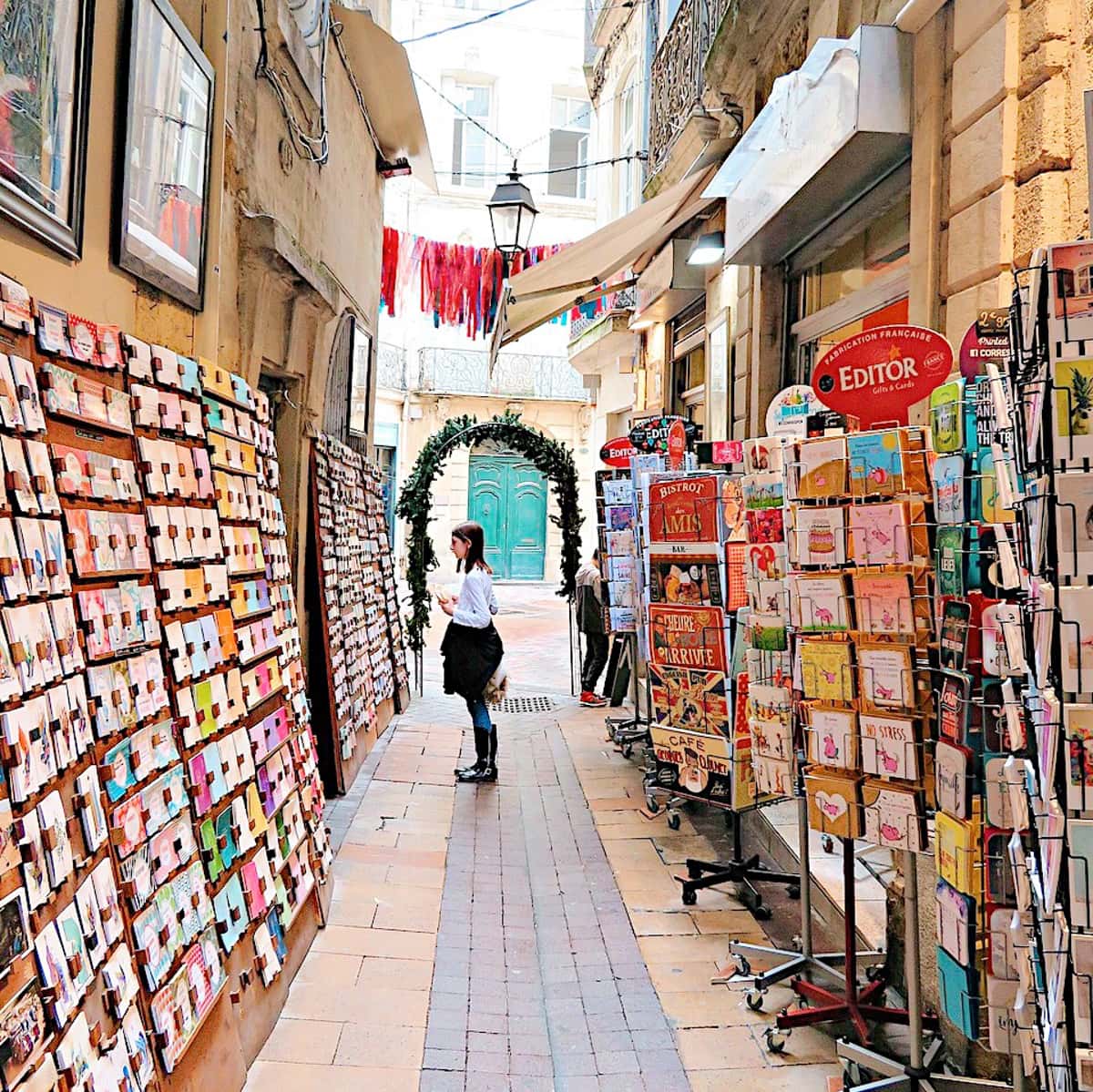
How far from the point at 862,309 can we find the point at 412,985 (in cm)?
411

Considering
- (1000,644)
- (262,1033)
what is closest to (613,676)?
(262,1033)

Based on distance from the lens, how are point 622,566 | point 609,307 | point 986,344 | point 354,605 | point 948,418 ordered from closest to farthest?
point 986,344 < point 948,418 < point 354,605 < point 622,566 < point 609,307

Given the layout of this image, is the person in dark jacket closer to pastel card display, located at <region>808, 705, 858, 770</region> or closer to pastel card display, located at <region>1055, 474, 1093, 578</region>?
pastel card display, located at <region>808, 705, 858, 770</region>

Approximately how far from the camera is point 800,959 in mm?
3613

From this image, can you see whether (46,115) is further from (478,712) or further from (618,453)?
(618,453)

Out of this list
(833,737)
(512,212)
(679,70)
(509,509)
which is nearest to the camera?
(833,737)

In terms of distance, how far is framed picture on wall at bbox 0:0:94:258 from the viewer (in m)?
2.40

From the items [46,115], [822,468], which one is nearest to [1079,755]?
[822,468]

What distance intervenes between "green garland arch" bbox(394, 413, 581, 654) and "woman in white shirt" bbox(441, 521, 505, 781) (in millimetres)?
2940

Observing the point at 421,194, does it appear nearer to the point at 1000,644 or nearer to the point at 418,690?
the point at 418,690

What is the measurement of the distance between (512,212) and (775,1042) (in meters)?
8.14

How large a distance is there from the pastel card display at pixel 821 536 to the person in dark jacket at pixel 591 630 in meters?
5.80

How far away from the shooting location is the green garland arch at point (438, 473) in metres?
9.77

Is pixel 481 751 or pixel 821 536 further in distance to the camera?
pixel 481 751
